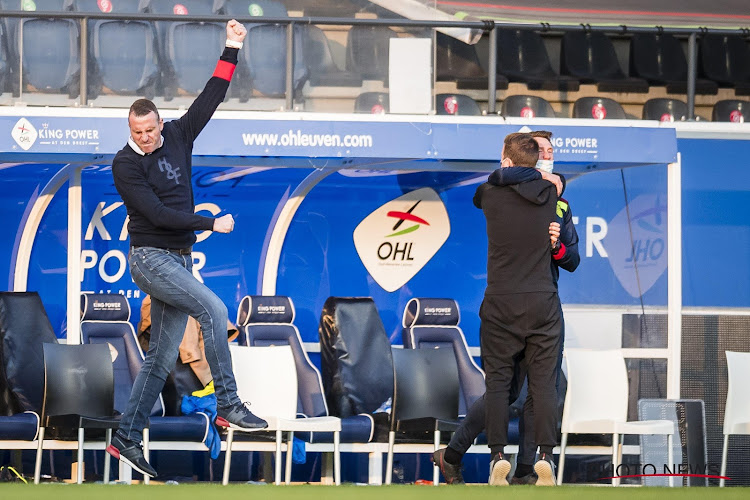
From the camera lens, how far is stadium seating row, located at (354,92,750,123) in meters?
9.48

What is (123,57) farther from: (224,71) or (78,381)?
(224,71)

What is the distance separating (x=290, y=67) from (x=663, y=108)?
5126 millimetres

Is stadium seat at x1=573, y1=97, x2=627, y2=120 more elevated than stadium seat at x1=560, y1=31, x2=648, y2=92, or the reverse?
stadium seat at x1=560, y1=31, x2=648, y2=92

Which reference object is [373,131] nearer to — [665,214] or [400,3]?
[400,3]

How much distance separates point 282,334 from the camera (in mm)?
7707

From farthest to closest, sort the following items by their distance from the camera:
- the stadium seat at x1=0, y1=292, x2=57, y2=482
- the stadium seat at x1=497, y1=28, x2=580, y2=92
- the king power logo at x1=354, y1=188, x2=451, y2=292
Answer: the stadium seat at x1=497, y1=28, x2=580, y2=92
the king power logo at x1=354, y1=188, x2=451, y2=292
the stadium seat at x1=0, y1=292, x2=57, y2=482

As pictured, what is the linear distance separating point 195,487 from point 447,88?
24.7ft

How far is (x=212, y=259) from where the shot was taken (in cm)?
827

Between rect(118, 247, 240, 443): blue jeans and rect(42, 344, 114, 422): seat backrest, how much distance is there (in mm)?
1875

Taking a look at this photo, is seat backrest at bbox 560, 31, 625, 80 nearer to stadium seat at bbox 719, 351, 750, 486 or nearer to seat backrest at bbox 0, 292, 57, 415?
stadium seat at bbox 719, 351, 750, 486

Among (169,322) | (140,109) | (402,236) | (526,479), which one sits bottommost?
(526,479)

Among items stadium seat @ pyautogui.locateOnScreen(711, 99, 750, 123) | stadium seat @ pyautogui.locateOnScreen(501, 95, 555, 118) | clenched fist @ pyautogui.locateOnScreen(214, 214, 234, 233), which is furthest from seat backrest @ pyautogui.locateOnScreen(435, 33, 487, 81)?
clenched fist @ pyautogui.locateOnScreen(214, 214, 234, 233)

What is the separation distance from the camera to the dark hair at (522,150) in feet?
16.5

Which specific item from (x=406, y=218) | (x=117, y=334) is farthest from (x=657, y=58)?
(x=117, y=334)
